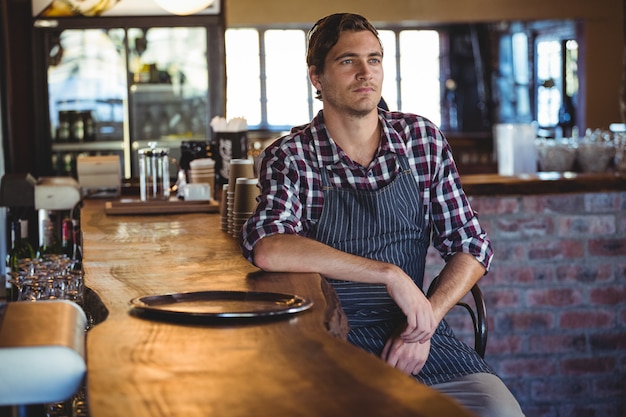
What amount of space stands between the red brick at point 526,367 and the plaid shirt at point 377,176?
1787mm

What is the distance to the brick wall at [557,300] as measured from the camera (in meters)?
4.21

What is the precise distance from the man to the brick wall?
5.52 feet

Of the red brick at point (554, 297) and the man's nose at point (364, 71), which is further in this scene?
the red brick at point (554, 297)

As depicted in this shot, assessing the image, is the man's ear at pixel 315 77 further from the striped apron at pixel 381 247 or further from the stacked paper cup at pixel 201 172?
the stacked paper cup at pixel 201 172

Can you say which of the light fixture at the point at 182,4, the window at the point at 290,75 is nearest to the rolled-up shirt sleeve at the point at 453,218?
the light fixture at the point at 182,4

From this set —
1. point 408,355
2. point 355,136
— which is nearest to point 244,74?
point 355,136

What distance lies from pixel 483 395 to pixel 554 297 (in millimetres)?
2205

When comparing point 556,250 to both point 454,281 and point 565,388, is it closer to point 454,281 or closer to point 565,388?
point 565,388

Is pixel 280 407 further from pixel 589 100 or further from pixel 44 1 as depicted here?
pixel 589 100

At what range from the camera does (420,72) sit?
43.3 ft

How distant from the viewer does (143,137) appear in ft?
22.5

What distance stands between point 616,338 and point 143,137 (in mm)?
3839

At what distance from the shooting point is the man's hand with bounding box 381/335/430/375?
2.29m

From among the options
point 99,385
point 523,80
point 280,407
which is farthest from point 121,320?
point 523,80
